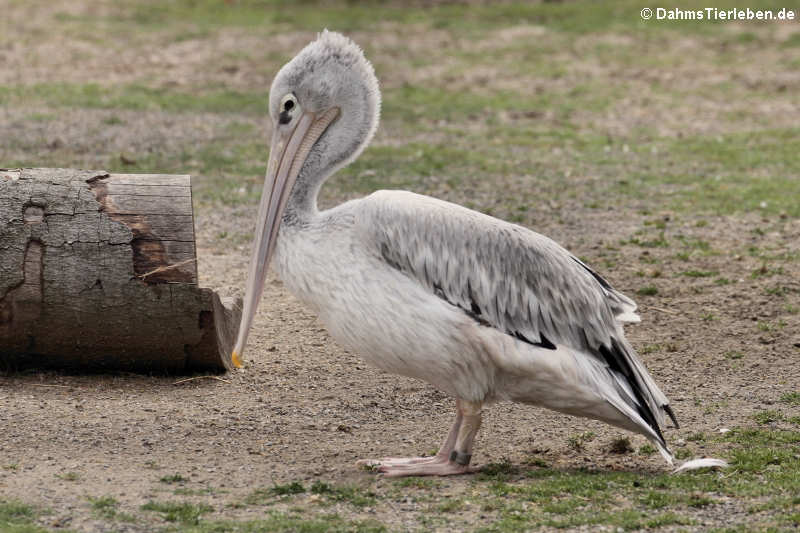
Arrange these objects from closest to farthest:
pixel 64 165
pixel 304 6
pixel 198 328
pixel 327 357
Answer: pixel 198 328 < pixel 327 357 < pixel 64 165 < pixel 304 6

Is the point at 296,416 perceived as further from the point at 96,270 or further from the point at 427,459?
the point at 96,270

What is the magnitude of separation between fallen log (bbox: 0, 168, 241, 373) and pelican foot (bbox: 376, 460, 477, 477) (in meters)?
1.49

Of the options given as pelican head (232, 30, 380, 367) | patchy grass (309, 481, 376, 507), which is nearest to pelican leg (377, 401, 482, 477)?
patchy grass (309, 481, 376, 507)

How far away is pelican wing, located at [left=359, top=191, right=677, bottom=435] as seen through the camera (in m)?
5.12

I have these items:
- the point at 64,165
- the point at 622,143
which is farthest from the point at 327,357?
the point at 622,143

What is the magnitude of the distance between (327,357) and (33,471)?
2246mm

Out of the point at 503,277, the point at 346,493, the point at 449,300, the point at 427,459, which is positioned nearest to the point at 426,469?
the point at 427,459

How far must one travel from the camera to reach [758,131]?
490 inches

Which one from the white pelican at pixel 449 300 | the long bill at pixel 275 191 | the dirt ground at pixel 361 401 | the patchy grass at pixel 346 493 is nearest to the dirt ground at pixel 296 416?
the dirt ground at pixel 361 401

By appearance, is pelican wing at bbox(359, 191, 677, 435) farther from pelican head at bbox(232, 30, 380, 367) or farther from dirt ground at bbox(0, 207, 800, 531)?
dirt ground at bbox(0, 207, 800, 531)

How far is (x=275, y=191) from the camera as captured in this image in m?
5.38

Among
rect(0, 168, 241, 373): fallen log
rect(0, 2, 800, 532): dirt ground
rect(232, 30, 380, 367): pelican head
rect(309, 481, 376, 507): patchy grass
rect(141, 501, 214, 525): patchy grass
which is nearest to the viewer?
rect(141, 501, 214, 525): patchy grass

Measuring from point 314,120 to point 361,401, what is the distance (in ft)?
5.21

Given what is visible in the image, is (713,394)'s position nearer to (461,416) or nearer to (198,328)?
(461,416)
